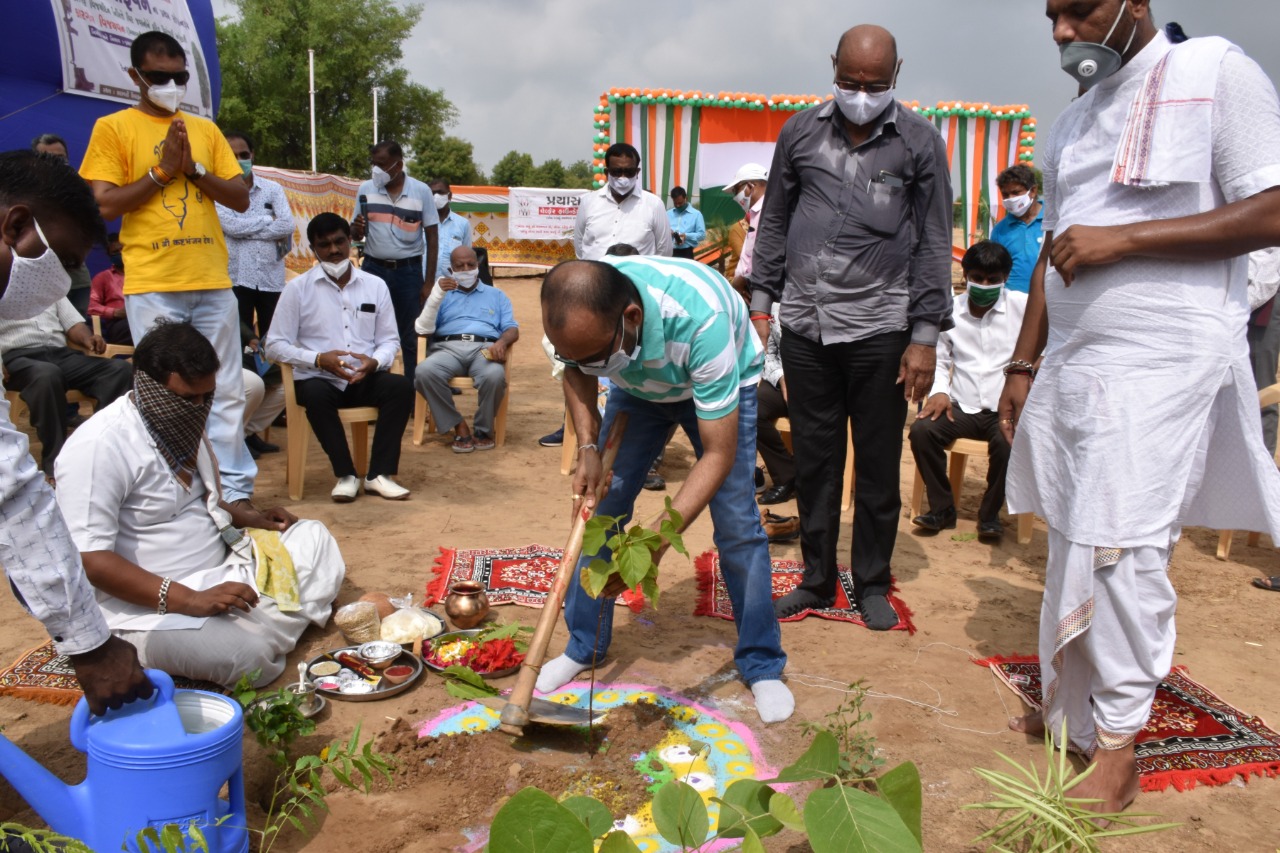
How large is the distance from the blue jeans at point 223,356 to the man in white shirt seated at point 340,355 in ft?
2.40

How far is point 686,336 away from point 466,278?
15.8 ft

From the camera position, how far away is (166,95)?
14.4 feet

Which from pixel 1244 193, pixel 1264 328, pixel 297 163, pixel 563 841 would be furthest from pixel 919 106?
pixel 297 163

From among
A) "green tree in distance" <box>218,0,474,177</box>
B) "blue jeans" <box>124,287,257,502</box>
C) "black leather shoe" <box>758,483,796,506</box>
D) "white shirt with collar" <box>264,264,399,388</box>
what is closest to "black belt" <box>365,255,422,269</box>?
"white shirt with collar" <box>264,264,399,388</box>

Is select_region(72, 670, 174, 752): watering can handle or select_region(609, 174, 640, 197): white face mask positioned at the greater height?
select_region(609, 174, 640, 197): white face mask

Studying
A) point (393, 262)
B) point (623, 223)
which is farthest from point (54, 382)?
point (623, 223)

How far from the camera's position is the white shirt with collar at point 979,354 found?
5.38 meters

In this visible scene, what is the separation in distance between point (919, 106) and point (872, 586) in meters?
9.07

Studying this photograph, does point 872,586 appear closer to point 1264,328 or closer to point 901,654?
point 901,654

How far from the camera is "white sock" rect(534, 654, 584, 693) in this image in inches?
132

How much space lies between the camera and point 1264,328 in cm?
539

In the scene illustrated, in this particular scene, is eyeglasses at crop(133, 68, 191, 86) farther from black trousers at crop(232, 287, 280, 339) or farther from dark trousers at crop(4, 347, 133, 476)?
black trousers at crop(232, 287, 280, 339)

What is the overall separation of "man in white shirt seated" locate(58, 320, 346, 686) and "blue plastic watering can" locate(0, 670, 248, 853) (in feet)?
3.25

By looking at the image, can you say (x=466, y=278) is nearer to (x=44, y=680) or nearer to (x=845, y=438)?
(x=845, y=438)
